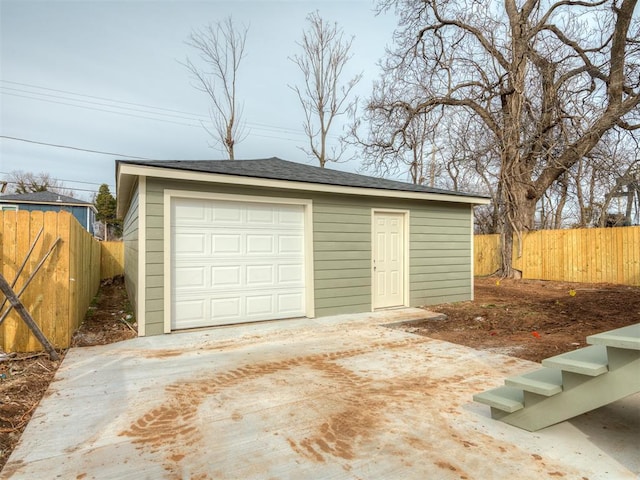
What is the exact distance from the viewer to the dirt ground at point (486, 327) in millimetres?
3186

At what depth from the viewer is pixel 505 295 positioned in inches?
382

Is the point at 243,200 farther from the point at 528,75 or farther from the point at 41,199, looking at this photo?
the point at 41,199

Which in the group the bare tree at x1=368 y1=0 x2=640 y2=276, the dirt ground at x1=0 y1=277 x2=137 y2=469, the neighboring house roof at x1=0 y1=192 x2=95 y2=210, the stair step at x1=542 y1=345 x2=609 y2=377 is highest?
the bare tree at x1=368 y1=0 x2=640 y2=276

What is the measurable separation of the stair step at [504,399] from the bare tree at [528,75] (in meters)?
10.9

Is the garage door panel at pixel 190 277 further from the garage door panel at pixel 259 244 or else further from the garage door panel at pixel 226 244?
the garage door panel at pixel 259 244

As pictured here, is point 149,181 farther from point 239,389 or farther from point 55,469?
point 55,469

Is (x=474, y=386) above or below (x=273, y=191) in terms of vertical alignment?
below

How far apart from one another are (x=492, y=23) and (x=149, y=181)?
11.8 m

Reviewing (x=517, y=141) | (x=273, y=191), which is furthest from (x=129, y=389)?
(x=517, y=141)

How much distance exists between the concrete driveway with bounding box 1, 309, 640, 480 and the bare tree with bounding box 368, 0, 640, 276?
10.2 meters

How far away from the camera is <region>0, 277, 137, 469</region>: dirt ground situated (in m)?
2.61

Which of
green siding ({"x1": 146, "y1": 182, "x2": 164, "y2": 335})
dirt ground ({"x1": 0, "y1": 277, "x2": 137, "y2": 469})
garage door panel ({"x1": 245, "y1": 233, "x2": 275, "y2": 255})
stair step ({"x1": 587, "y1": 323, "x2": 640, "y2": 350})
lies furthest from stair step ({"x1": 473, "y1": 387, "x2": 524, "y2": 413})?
green siding ({"x1": 146, "y1": 182, "x2": 164, "y2": 335})

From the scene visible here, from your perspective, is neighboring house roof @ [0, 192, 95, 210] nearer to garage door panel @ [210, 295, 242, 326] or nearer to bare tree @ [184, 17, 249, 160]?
bare tree @ [184, 17, 249, 160]

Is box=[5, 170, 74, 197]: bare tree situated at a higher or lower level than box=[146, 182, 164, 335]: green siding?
higher
